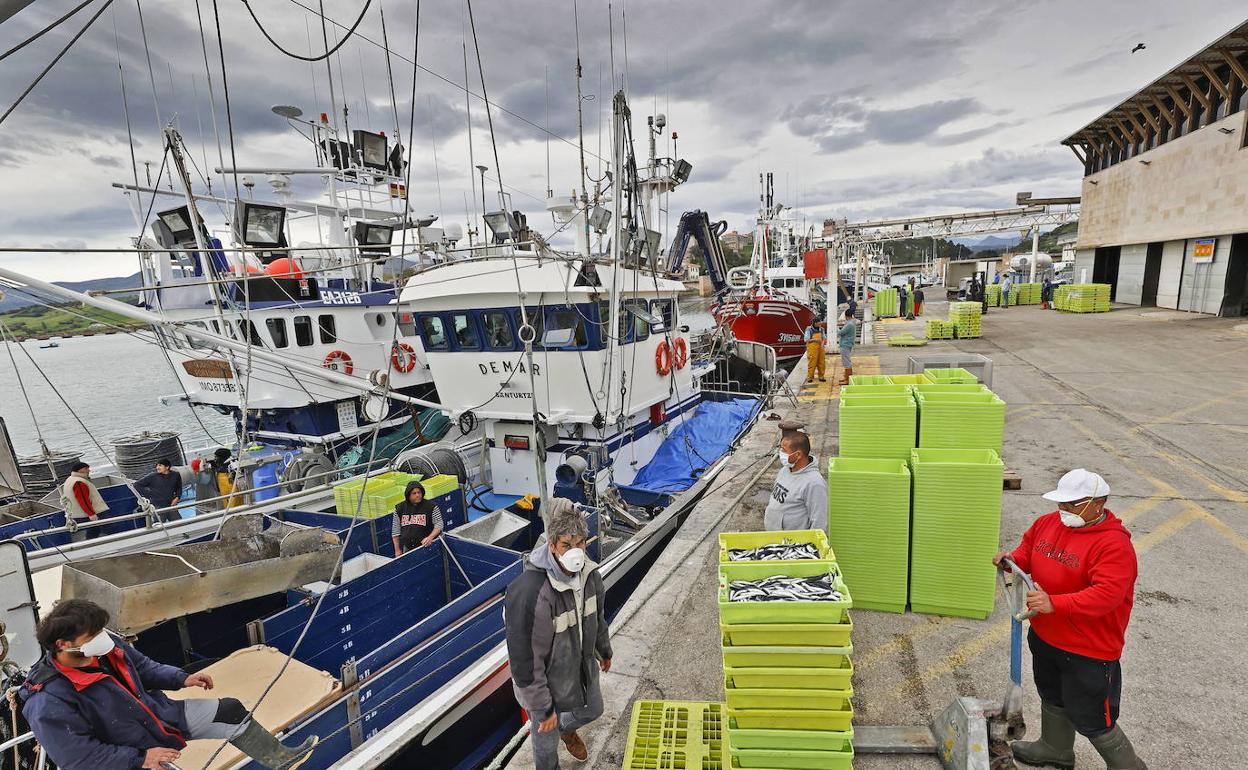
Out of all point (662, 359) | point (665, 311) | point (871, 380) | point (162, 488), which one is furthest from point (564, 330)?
point (162, 488)

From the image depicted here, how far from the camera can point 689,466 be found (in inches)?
363

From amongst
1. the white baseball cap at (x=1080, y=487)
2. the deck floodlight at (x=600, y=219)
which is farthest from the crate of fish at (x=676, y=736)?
the deck floodlight at (x=600, y=219)

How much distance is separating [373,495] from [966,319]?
63.0ft

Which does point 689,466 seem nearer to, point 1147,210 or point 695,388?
point 695,388

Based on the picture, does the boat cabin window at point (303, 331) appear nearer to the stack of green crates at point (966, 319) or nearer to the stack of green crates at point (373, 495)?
the stack of green crates at point (373, 495)

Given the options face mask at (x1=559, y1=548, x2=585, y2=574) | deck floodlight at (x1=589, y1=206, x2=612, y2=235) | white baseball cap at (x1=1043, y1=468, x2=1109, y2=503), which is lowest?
face mask at (x1=559, y1=548, x2=585, y2=574)

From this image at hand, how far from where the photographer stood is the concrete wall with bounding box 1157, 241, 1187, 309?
2214 cm

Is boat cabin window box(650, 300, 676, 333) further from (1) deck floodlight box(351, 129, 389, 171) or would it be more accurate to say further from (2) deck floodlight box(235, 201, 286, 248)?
(1) deck floodlight box(351, 129, 389, 171)

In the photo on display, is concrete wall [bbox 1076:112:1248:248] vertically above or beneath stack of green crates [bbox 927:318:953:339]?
above

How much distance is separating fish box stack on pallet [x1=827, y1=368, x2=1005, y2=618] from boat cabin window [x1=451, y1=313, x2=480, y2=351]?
18.8 ft

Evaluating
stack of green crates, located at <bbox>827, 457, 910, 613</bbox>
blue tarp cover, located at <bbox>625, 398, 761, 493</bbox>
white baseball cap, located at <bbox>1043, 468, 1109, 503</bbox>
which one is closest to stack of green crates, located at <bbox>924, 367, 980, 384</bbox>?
stack of green crates, located at <bbox>827, 457, 910, 613</bbox>

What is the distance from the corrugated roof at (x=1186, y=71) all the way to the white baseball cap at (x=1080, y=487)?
80.1ft

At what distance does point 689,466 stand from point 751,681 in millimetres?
6487

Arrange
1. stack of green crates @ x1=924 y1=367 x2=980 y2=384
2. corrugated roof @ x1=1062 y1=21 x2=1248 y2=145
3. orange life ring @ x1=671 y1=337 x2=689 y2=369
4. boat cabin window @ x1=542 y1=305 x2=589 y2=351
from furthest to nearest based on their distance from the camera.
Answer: corrugated roof @ x1=1062 y1=21 x2=1248 y2=145 < orange life ring @ x1=671 y1=337 x2=689 y2=369 < boat cabin window @ x1=542 y1=305 x2=589 y2=351 < stack of green crates @ x1=924 y1=367 x2=980 y2=384
